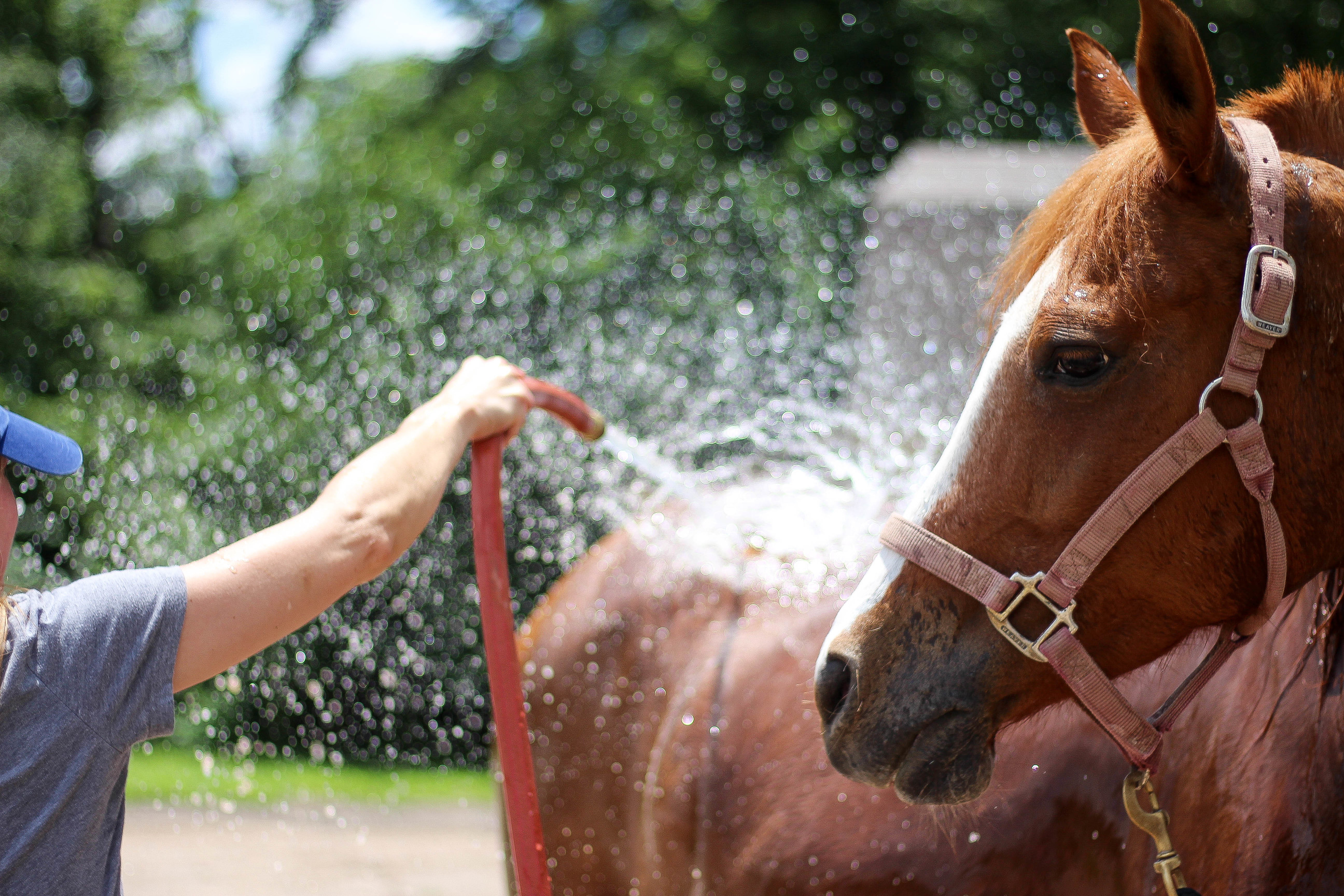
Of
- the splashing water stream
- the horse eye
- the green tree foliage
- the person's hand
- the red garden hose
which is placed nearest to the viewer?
the horse eye

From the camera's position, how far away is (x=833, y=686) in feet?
4.57

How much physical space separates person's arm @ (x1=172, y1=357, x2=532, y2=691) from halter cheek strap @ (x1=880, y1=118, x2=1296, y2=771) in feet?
2.08

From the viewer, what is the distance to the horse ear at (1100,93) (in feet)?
5.29

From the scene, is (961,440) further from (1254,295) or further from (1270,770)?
(1270,770)

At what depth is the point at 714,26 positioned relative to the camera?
35.8ft

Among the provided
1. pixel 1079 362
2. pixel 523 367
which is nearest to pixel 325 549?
pixel 1079 362

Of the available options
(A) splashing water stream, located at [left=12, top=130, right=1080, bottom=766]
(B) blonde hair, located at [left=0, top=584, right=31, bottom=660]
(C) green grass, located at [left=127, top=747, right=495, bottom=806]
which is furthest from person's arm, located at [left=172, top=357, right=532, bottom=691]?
(C) green grass, located at [left=127, top=747, right=495, bottom=806]

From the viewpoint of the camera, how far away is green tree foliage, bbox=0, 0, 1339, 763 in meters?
6.27

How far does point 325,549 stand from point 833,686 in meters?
0.65

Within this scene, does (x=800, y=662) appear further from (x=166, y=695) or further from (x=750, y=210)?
(x=750, y=210)

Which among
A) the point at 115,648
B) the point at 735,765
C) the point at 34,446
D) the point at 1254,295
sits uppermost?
the point at 34,446

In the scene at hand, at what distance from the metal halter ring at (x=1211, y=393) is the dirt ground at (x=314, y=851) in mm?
4341

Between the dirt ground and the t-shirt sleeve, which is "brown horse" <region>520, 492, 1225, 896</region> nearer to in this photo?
the t-shirt sleeve

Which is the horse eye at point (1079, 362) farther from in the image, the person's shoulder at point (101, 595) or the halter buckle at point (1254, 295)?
the person's shoulder at point (101, 595)
